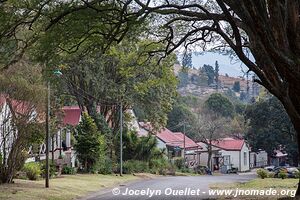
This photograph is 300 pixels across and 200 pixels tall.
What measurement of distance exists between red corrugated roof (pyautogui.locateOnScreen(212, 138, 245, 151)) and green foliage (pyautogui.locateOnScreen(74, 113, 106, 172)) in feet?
96.5

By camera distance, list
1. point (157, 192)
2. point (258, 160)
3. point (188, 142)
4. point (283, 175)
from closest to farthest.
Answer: point (157, 192), point (283, 175), point (188, 142), point (258, 160)

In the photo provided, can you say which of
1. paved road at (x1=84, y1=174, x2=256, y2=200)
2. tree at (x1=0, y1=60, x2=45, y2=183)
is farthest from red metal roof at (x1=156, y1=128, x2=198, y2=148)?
tree at (x1=0, y1=60, x2=45, y2=183)

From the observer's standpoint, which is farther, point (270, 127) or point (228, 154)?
point (228, 154)

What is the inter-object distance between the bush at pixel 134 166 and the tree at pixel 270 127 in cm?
1182

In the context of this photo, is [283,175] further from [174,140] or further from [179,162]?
[174,140]

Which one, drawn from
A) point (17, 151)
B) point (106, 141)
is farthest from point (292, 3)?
point (106, 141)

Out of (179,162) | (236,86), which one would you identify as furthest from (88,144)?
(236,86)

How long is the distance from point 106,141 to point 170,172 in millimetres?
9007

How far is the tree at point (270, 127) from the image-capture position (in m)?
48.0

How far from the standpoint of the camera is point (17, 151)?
2312 centimetres

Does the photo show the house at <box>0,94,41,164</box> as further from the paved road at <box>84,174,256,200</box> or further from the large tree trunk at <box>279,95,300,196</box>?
the large tree trunk at <box>279,95,300,196</box>

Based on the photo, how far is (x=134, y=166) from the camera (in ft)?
146

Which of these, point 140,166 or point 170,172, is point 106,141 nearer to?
point 140,166

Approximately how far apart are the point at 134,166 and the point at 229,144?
27461 millimetres
